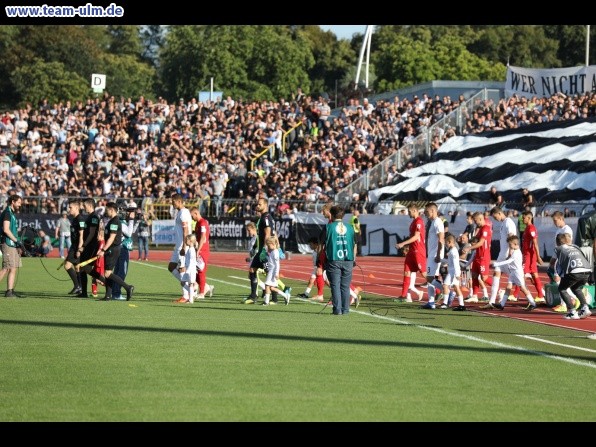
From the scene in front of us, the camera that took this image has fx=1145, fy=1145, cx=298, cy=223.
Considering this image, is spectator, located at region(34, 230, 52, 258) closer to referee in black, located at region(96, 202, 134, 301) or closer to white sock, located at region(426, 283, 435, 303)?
referee in black, located at region(96, 202, 134, 301)

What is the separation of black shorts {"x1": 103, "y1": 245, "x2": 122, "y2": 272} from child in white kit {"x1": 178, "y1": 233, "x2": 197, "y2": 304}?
1345 millimetres

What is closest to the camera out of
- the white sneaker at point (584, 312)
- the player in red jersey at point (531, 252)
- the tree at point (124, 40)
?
the white sneaker at point (584, 312)

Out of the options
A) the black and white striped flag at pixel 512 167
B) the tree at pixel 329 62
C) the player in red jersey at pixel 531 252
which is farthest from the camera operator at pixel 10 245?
the tree at pixel 329 62

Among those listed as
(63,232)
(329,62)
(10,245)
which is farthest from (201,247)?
(329,62)

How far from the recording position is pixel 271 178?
4909cm

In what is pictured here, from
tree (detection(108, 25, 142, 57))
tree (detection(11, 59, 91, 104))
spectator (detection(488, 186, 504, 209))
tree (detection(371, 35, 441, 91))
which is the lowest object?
spectator (detection(488, 186, 504, 209))

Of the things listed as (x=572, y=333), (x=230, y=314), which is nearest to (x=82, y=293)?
(x=230, y=314)

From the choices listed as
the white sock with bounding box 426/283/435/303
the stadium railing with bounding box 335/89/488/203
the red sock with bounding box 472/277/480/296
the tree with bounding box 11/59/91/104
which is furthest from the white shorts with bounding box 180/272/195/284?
the tree with bounding box 11/59/91/104

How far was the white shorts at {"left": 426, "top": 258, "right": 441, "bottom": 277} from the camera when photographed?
70.2 ft

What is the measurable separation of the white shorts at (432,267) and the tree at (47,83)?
76.4 m

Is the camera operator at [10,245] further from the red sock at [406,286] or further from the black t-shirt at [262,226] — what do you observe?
the red sock at [406,286]

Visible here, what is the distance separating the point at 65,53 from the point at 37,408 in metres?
96.9

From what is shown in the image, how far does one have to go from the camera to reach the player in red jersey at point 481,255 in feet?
71.9

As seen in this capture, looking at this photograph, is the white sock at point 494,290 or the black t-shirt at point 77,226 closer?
the white sock at point 494,290
